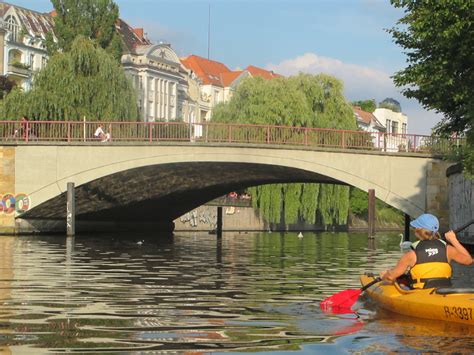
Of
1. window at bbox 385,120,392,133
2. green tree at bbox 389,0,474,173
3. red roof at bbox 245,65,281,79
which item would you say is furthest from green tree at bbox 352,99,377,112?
green tree at bbox 389,0,474,173

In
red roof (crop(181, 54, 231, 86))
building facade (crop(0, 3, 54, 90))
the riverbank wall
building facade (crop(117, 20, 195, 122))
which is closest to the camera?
the riverbank wall

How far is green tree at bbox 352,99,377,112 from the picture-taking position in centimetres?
14275

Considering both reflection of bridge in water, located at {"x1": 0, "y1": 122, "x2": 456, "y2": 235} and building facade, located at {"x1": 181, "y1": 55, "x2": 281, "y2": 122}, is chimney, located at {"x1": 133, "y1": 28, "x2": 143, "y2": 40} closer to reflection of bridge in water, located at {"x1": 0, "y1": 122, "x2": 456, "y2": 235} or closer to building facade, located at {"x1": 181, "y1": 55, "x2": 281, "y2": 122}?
building facade, located at {"x1": 181, "y1": 55, "x2": 281, "y2": 122}

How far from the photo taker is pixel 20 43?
8062cm

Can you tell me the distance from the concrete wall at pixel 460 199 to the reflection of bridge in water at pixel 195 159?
5.36ft

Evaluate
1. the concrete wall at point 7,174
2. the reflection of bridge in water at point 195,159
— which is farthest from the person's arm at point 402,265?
the concrete wall at point 7,174

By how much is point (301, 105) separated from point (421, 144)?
16092mm

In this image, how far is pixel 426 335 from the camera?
11.0 m

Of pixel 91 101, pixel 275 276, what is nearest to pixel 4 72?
pixel 91 101

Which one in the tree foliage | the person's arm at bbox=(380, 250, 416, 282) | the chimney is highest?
the chimney

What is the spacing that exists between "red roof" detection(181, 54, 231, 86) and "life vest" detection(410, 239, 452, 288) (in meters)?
95.9

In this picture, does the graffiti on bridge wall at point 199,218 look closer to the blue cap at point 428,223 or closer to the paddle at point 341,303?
the paddle at point 341,303

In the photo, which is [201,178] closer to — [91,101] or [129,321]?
[91,101]

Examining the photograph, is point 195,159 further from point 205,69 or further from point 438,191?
point 205,69
